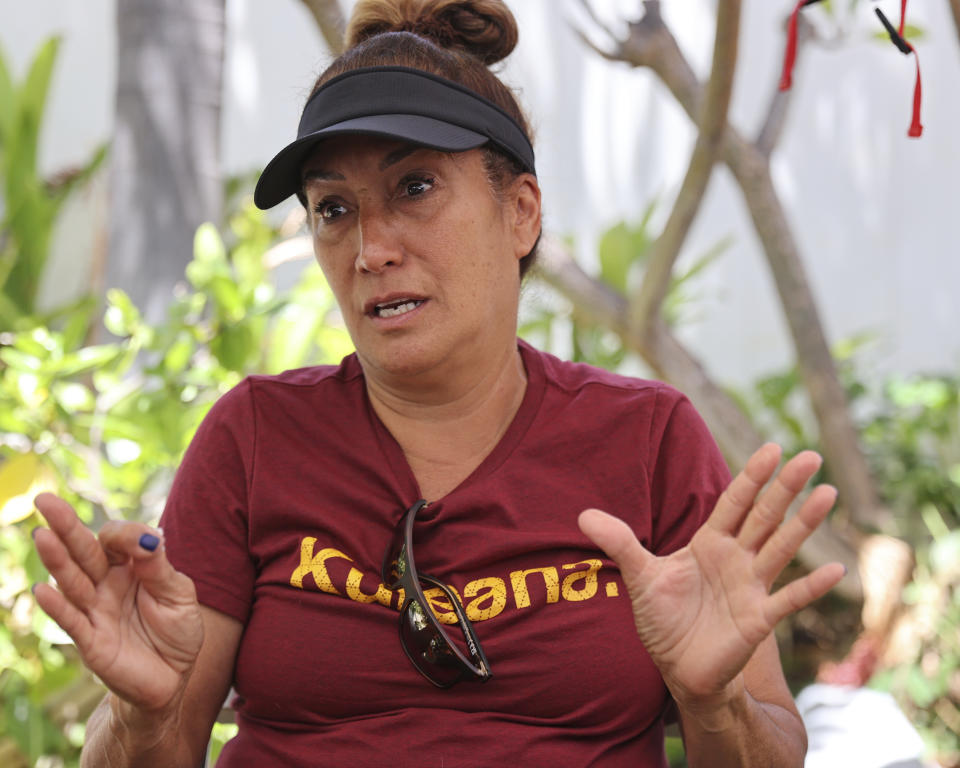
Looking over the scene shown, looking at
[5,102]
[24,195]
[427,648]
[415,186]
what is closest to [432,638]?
[427,648]

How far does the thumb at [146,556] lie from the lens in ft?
4.49

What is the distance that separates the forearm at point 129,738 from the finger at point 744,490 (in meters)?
0.78

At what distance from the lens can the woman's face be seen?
5.65ft

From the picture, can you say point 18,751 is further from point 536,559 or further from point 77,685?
point 536,559

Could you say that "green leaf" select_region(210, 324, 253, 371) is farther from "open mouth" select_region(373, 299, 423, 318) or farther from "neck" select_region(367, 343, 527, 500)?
"open mouth" select_region(373, 299, 423, 318)

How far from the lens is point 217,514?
1.78 metres

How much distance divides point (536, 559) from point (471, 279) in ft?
1.48

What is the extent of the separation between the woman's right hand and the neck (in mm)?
526

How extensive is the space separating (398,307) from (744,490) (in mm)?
636

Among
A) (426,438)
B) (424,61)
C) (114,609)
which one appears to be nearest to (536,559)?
(426,438)

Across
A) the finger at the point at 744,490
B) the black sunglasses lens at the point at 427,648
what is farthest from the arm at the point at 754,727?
the black sunglasses lens at the point at 427,648

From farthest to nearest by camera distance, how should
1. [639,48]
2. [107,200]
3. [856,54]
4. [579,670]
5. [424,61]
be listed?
[856,54]
[107,200]
[639,48]
[424,61]
[579,670]

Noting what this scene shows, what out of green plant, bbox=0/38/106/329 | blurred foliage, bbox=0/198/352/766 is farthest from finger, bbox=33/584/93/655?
green plant, bbox=0/38/106/329

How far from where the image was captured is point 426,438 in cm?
189
